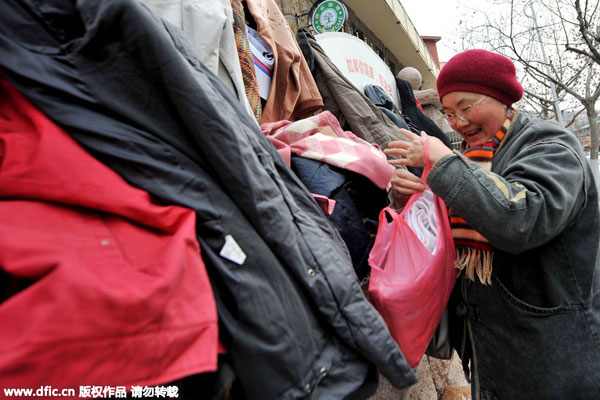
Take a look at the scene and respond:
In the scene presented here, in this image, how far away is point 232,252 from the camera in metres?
0.72

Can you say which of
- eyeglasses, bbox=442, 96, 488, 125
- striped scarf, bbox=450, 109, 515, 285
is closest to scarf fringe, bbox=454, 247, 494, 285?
striped scarf, bbox=450, 109, 515, 285

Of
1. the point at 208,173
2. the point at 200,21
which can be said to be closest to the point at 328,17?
the point at 200,21

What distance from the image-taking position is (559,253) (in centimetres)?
114

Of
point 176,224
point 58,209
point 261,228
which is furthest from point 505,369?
point 58,209

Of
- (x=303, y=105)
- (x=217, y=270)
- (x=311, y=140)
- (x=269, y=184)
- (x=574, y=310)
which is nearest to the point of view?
(x=217, y=270)

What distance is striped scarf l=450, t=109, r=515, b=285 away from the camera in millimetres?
1214

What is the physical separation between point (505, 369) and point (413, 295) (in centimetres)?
53

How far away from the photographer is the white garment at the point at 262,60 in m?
1.87

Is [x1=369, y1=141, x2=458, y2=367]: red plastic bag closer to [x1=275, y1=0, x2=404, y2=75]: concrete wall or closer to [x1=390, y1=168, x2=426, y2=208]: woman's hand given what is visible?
[x1=390, y1=168, x2=426, y2=208]: woman's hand

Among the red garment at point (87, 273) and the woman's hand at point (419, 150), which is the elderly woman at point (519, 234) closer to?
the woman's hand at point (419, 150)

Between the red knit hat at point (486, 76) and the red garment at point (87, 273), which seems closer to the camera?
the red garment at point (87, 273)

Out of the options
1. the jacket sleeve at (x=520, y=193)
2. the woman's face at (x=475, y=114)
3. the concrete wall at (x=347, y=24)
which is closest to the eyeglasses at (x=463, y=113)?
the woman's face at (x=475, y=114)

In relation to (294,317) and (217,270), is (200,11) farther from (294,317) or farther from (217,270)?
(294,317)

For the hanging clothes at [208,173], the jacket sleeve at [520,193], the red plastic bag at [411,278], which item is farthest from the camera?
the red plastic bag at [411,278]
